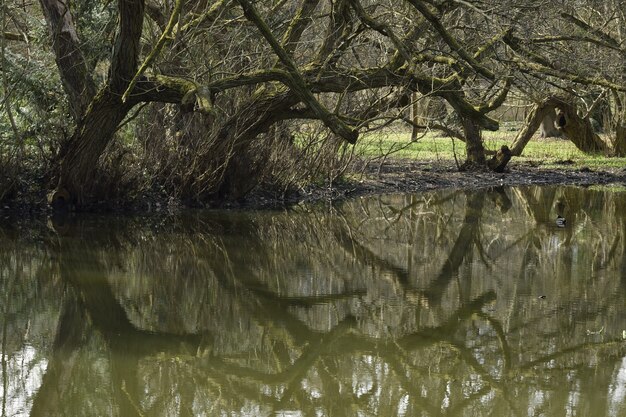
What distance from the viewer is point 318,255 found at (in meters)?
11.5

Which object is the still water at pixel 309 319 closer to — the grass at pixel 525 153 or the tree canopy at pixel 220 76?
the tree canopy at pixel 220 76

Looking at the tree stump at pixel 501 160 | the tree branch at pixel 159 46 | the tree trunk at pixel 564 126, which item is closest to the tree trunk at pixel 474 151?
the tree stump at pixel 501 160

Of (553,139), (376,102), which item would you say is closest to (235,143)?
(376,102)

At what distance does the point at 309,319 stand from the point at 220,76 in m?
6.18

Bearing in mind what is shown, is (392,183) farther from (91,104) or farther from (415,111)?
(91,104)

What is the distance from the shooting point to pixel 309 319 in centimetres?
826

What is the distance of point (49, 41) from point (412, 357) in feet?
29.6

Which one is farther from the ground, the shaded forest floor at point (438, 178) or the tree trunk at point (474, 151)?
the tree trunk at point (474, 151)

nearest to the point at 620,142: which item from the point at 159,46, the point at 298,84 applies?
the point at 298,84

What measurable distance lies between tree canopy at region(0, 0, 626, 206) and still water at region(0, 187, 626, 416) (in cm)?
138

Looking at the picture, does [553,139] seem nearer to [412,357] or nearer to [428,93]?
→ [428,93]

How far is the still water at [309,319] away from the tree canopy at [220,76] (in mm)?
1381

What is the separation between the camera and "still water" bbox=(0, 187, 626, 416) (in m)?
6.18

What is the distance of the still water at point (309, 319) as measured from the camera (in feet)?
20.3
